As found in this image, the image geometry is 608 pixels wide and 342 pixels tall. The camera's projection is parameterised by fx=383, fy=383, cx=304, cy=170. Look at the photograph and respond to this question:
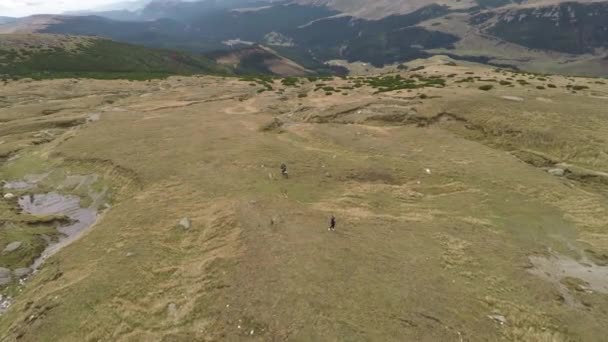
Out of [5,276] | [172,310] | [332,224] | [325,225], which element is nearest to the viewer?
[172,310]

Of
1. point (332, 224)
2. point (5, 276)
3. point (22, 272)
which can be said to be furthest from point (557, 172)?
point (5, 276)

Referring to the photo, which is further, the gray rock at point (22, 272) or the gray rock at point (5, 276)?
the gray rock at point (22, 272)

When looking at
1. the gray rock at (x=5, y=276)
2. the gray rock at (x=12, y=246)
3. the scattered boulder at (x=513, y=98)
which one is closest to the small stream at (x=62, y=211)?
the gray rock at (x=5, y=276)

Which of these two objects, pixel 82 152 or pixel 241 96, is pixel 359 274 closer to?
pixel 82 152

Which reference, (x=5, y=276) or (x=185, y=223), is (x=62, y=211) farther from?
(x=185, y=223)

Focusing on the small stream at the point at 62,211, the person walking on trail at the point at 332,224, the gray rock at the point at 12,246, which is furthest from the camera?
the small stream at the point at 62,211

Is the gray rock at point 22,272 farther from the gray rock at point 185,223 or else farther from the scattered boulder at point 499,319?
the scattered boulder at point 499,319
